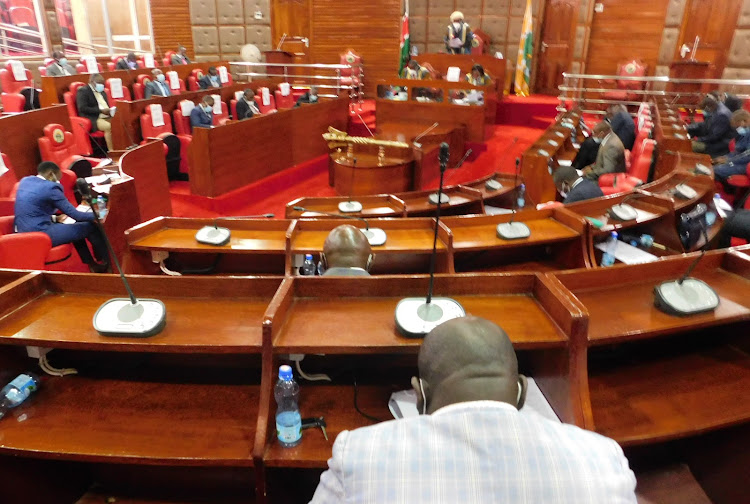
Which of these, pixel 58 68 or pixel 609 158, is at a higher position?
pixel 58 68

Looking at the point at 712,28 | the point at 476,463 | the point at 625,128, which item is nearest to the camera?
the point at 476,463

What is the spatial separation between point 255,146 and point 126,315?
467 cm

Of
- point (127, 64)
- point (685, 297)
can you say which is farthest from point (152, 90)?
point (685, 297)

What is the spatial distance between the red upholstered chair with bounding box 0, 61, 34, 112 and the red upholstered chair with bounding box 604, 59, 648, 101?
838 centimetres

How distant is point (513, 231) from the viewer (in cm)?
272

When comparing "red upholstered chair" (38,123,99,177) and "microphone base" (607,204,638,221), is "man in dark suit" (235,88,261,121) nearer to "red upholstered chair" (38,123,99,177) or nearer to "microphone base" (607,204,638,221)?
"red upholstered chair" (38,123,99,177)

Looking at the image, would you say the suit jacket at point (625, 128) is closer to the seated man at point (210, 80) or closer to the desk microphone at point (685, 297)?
the desk microphone at point (685, 297)

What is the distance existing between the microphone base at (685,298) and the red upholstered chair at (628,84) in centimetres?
738

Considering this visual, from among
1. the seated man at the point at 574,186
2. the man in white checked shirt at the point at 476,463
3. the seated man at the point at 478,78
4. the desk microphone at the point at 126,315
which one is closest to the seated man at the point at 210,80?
the seated man at the point at 478,78

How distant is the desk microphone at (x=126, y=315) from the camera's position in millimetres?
1427

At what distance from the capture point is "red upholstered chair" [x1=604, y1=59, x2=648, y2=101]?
27.5ft

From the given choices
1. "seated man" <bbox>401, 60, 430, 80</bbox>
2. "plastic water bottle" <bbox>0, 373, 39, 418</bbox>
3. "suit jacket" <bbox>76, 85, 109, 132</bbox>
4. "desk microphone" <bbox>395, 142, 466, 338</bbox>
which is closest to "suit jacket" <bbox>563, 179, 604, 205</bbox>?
"desk microphone" <bbox>395, 142, 466, 338</bbox>

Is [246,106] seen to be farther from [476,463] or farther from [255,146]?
[476,463]

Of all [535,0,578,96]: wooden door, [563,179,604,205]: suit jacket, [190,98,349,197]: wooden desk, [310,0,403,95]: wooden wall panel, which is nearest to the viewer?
[563,179,604,205]: suit jacket
